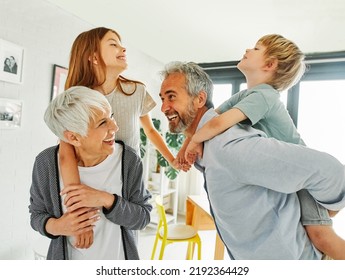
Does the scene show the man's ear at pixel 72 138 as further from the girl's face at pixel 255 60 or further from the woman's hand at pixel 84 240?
the girl's face at pixel 255 60

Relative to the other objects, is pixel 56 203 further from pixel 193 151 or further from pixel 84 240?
pixel 193 151

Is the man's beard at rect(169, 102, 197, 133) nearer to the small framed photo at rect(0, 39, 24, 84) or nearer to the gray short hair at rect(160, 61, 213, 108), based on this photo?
the gray short hair at rect(160, 61, 213, 108)

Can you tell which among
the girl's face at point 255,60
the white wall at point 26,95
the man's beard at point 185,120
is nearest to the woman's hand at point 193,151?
the man's beard at point 185,120

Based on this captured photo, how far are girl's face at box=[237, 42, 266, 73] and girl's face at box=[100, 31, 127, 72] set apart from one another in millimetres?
323

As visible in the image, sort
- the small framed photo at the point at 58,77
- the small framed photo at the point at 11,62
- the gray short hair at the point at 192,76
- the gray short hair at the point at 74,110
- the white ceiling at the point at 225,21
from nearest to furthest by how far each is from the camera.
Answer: the gray short hair at the point at 74,110
the gray short hair at the point at 192,76
the white ceiling at the point at 225,21
the small framed photo at the point at 11,62
the small framed photo at the point at 58,77

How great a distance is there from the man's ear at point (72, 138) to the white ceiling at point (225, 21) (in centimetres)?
69

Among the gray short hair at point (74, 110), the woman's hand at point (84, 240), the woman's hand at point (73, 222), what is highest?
the gray short hair at point (74, 110)

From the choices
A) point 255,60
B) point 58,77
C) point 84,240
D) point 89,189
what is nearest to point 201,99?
point 255,60

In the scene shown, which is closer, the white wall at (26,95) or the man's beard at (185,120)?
the man's beard at (185,120)

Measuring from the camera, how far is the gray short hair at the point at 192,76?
636 millimetres

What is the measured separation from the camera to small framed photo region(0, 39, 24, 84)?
1196 millimetres

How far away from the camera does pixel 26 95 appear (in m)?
1.31
